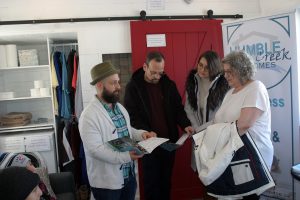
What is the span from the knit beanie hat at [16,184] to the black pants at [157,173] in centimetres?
122

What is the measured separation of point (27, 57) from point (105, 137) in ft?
6.91

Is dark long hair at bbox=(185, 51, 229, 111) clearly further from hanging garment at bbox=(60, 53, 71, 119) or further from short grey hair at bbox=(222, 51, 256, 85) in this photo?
hanging garment at bbox=(60, 53, 71, 119)

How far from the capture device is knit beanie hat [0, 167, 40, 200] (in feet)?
4.52

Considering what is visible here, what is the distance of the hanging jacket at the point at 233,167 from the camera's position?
5.76 ft

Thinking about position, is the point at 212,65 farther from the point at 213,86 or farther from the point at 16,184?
the point at 16,184

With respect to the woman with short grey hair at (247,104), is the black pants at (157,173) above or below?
below

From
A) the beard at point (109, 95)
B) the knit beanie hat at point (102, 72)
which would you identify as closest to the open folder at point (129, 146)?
the beard at point (109, 95)

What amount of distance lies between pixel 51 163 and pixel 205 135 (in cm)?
208

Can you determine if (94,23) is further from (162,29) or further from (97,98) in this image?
(97,98)

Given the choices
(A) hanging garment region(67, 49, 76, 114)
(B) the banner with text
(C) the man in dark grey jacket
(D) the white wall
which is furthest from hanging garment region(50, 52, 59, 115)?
(B) the banner with text

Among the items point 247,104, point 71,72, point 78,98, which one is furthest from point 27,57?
point 247,104

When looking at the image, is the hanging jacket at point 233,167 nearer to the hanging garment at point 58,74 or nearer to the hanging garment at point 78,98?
the hanging garment at point 78,98

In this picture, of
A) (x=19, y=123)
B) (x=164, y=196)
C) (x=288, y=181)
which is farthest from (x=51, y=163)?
(x=288, y=181)

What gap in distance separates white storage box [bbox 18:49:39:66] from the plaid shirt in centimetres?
192
